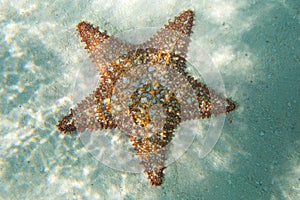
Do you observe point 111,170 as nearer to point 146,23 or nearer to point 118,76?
point 118,76

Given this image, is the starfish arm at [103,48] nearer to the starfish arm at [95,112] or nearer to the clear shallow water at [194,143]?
the starfish arm at [95,112]

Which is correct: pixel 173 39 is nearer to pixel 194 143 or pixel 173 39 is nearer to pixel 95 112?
pixel 95 112

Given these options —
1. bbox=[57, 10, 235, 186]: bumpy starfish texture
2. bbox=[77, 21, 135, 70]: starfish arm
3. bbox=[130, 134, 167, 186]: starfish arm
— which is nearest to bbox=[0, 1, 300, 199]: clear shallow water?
bbox=[130, 134, 167, 186]: starfish arm

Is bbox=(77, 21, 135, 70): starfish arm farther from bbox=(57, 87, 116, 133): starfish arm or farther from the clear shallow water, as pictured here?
the clear shallow water

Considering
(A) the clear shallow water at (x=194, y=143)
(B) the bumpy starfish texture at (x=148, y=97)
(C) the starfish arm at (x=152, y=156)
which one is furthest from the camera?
(A) the clear shallow water at (x=194, y=143)

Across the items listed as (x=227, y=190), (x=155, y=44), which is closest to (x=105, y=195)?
(x=227, y=190)

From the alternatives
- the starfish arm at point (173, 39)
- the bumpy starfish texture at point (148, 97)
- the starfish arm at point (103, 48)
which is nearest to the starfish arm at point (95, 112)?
the bumpy starfish texture at point (148, 97)

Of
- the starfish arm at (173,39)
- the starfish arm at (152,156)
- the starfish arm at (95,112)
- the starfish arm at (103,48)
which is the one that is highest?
the starfish arm at (173,39)

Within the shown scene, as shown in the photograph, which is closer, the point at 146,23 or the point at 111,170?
the point at 111,170

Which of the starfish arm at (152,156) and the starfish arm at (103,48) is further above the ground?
the starfish arm at (103,48)
